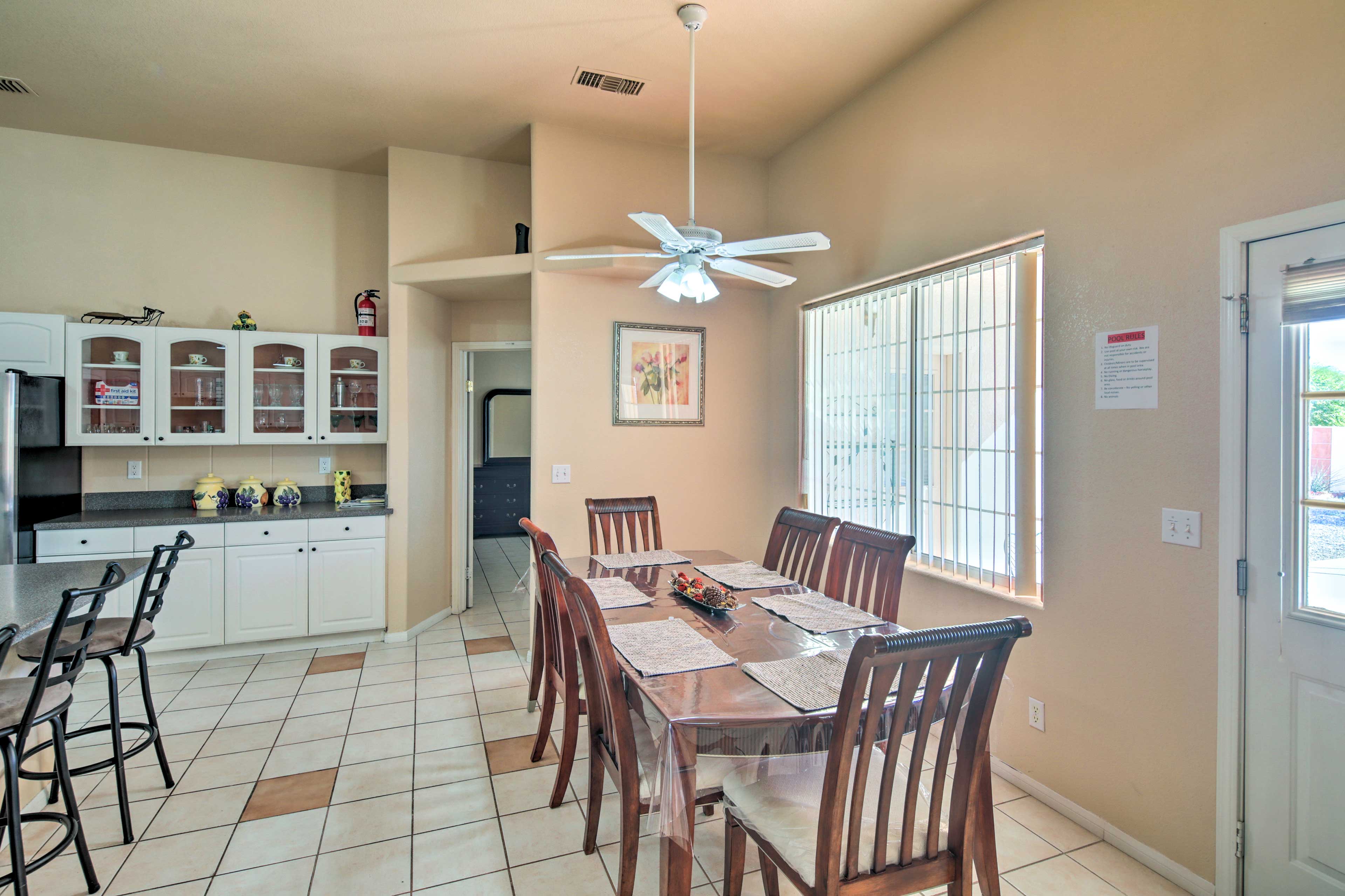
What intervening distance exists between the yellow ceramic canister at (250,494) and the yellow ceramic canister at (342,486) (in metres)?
0.43

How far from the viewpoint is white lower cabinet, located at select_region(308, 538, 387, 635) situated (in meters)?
4.00

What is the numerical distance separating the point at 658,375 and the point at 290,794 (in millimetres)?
2746

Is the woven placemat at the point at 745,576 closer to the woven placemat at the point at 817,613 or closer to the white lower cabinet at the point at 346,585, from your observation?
the woven placemat at the point at 817,613

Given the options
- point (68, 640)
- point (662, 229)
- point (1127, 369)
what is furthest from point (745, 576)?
point (68, 640)

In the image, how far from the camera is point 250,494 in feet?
13.5

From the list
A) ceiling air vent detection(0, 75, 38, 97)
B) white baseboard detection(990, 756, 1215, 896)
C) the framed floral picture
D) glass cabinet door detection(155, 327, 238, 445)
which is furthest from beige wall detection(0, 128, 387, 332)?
white baseboard detection(990, 756, 1215, 896)

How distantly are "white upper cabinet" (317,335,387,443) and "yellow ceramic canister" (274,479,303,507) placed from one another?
1.24 feet

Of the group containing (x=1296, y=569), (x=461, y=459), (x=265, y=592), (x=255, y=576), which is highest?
(x=461, y=459)

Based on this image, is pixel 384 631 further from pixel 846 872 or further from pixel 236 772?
pixel 846 872

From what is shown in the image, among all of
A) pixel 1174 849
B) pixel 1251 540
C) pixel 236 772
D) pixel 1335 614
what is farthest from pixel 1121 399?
pixel 236 772

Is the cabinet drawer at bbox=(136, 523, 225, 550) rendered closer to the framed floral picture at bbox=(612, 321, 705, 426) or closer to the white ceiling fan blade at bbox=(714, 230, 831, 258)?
the framed floral picture at bbox=(612, 321, 705, 426)

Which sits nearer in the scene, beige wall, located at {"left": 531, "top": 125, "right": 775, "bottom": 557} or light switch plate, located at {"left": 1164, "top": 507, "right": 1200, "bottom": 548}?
light switch plate, located at {"left": 1164, "top": 507, "right": 1200, "bottom": 548}

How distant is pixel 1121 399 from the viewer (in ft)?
7.04

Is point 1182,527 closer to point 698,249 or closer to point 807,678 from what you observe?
point 807,678
